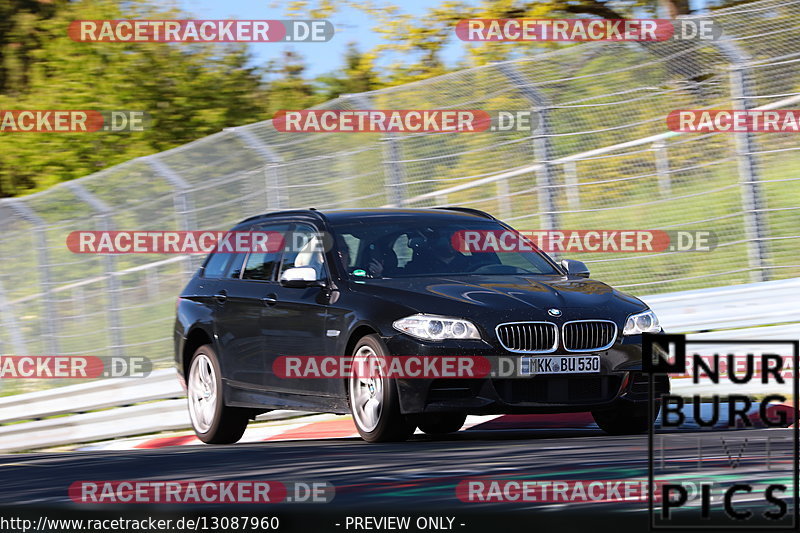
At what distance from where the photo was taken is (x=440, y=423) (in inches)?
422

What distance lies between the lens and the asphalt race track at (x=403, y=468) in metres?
6.27

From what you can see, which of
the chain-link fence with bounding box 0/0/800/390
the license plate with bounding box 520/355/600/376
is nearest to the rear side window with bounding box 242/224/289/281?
the license plate with bounding box 520/355/600/376

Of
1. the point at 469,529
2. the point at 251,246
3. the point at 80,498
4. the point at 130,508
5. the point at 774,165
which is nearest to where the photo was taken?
the point at 469,529

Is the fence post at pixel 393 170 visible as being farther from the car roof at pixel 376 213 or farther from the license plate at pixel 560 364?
the license plate at pixel 560 364

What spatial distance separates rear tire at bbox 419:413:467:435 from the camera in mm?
10109

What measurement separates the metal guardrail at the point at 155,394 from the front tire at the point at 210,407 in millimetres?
1141

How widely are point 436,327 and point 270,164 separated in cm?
655

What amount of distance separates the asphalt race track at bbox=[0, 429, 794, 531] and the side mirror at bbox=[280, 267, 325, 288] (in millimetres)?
1104

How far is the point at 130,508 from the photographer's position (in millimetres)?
5988

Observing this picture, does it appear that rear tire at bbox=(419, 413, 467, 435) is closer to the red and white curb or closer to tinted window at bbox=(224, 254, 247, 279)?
the red and white curb

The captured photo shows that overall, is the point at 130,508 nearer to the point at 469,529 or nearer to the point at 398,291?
the point at 469,529

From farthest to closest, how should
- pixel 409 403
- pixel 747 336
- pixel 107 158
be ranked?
pixel 107 158 → pixel 747 336 → pixel 409 403

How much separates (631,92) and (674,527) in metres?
9.37

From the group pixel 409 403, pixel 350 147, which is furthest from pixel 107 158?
pixel 409 403
